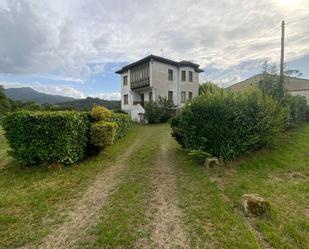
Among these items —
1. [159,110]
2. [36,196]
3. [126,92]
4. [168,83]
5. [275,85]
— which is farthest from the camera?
[126,92]

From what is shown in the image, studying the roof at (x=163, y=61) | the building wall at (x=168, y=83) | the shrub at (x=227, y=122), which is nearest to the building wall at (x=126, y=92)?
the roof at (x=163, y=61)

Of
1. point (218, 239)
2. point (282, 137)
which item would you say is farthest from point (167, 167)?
point (282, 137)

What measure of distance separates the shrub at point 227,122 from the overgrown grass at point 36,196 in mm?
3425

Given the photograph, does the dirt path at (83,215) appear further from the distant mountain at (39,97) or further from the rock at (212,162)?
the distant mountain at (39,97)

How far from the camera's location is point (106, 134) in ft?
25.5

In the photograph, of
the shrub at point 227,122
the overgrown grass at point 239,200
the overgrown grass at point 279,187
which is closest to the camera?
the overgrown grass at point 239,200

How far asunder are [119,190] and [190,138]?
362cm

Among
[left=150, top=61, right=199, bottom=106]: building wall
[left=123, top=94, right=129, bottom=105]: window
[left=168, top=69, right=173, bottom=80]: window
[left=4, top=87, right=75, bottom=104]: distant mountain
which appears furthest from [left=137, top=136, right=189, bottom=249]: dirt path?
[left=4, top=87, right=75, bottom=104]: distant mountain

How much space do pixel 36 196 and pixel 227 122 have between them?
576cm

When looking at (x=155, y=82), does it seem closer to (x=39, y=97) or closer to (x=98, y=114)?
(x=98, y=114)

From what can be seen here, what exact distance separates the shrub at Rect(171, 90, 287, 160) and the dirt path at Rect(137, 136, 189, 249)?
1.75 meters

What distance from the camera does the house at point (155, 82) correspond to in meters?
25.6

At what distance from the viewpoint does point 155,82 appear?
2553cm

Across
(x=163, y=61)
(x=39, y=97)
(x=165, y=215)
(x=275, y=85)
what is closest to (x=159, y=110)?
(x=163, y=61)
